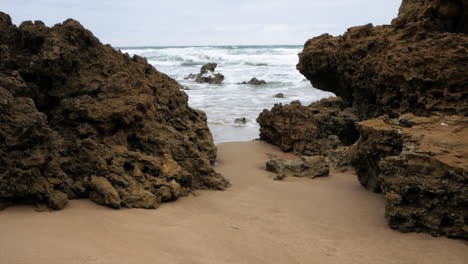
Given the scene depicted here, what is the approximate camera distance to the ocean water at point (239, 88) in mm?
11977

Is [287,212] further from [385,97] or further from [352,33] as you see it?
[352,33]

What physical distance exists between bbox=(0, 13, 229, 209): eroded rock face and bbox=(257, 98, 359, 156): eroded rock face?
321 cm

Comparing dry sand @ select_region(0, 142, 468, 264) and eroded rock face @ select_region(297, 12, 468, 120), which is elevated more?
eroded rock face @ select_region(297, 12, 468, 120)

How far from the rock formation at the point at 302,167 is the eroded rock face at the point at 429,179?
197 cm

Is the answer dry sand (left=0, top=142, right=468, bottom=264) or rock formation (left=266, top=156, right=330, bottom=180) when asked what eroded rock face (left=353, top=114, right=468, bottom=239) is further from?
rock formation (left=266, top=156, right=330, bottom=180)

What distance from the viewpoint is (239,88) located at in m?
24.2

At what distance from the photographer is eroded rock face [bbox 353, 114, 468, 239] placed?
11.1 ft

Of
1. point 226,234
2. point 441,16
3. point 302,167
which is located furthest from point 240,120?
point 226,234

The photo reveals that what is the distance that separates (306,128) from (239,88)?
16.4 metres

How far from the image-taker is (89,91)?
4.36m

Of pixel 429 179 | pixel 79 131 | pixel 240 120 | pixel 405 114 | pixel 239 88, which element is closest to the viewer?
pixel 429 179

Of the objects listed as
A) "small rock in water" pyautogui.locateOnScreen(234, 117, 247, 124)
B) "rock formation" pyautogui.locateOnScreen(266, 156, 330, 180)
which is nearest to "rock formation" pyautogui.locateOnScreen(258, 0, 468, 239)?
"rock formation" pyautogui.locateOnScreen(266, 156, 330, 180)

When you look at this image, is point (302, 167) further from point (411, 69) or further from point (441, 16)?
point (441, 16)

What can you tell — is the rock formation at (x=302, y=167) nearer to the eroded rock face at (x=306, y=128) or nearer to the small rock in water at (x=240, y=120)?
the eroded rock face at (x=306, y=128)
